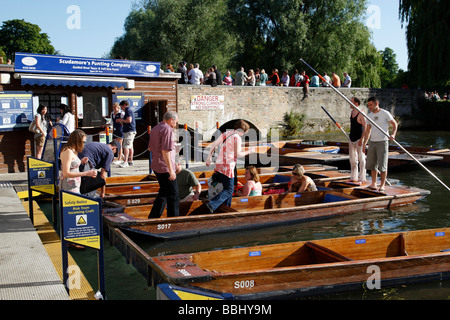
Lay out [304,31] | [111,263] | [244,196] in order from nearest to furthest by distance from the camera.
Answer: [111,263], [244,196], [304,31]

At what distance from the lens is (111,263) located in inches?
223

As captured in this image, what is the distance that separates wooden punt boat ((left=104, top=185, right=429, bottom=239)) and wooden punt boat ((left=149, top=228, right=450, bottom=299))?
5.71 feet

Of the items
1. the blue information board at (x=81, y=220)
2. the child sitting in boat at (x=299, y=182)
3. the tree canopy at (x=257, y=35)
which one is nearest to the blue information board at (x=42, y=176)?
the blue information board at (x=81, y=220)

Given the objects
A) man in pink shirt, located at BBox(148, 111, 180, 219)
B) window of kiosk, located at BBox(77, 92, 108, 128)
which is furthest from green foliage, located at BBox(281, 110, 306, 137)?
man in pink shirt, located at BBox(148, 111, 180, 219)

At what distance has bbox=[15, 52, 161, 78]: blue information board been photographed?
35.2 feet

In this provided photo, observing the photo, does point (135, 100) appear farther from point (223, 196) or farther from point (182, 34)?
point (182, 34)

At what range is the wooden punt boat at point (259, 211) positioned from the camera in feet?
20.8

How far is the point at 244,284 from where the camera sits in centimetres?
427

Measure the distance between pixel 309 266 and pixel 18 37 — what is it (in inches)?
1852

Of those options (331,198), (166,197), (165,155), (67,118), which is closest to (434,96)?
(331,198)
